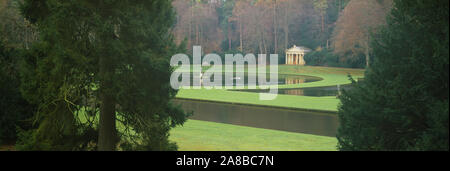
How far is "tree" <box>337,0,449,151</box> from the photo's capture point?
5.43 meters

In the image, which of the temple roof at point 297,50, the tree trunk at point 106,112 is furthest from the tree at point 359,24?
the tree trunk at point 106,112

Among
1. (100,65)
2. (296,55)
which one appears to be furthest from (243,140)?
(296,55)

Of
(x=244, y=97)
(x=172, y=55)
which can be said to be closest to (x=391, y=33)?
(x=172, y=55)

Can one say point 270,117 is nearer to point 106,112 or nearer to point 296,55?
point 106,112

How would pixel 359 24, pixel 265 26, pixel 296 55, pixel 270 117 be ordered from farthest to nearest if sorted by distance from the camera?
pixel 265 26 → pixel 296 55 → pixel 359 24 → pixel 270 117

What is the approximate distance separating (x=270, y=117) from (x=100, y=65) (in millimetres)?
9694

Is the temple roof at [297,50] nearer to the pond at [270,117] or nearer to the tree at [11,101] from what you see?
the pond at [270,117]

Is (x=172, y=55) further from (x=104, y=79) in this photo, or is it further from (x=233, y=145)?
(x=233, y=145)

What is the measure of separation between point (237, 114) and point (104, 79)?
10.3 metres

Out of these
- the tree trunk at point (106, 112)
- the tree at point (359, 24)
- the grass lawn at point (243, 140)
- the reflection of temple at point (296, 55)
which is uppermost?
the tree at point (359, 24)

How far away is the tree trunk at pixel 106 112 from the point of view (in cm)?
742

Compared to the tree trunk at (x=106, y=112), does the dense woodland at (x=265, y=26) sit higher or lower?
higher

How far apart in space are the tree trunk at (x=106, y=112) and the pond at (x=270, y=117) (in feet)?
22.7

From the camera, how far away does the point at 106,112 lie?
785cm
